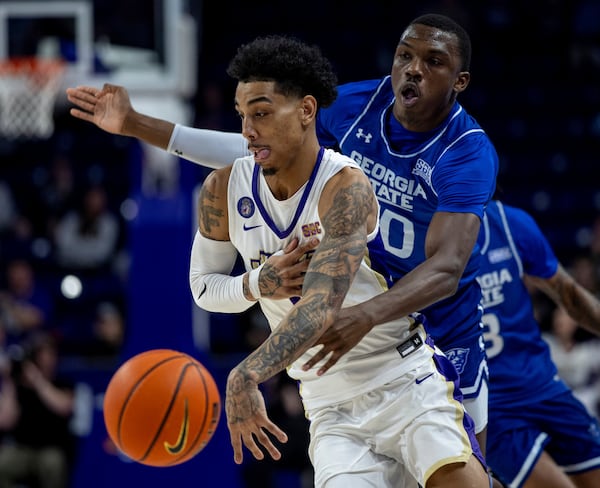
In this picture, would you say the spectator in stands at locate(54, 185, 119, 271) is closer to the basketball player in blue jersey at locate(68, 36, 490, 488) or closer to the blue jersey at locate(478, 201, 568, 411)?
the blue jersey at locate(478, 201, 568, 411)

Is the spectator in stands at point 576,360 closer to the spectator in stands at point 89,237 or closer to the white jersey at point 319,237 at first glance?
the white jersey at point 319,237

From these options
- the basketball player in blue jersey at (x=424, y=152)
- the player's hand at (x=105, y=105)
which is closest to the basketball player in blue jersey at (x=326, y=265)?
the basketball player in blue jersey at (x=424, y=152)

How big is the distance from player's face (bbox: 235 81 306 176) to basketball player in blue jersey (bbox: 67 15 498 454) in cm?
67

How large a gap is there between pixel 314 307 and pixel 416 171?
1.24 metres

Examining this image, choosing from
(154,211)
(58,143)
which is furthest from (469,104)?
(154,211)

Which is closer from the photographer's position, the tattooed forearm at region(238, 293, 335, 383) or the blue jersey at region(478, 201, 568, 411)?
the tattooed forearm at region(238, 293, 335, 383)

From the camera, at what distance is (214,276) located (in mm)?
4023

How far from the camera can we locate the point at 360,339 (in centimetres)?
356

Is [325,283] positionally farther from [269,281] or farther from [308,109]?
[308,109]

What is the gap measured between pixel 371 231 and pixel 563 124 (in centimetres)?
1030

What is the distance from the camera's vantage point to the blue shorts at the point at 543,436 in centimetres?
536

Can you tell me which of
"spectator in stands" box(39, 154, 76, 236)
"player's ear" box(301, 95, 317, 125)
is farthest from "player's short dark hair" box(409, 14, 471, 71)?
"spectator in stands" box(39, 154, 76, 236)

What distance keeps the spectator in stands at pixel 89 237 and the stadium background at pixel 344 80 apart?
140 mm

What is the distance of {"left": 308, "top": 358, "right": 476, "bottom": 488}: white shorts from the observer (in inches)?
146
